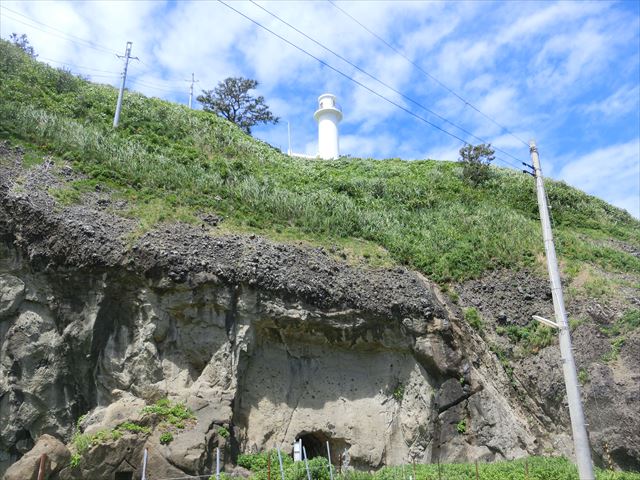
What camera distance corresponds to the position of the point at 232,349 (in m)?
18.0

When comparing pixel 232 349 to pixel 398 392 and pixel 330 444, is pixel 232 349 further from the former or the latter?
pixel 398 392

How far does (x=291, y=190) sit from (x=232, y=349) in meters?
13.4

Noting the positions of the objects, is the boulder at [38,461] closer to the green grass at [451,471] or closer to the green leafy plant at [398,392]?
the green grass at [451,471]

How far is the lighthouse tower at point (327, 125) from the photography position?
175 feet

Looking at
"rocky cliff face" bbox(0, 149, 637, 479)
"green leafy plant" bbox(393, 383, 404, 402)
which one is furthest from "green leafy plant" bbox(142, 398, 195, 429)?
"green leafy plant" bbox(393, 383, 404, 402)

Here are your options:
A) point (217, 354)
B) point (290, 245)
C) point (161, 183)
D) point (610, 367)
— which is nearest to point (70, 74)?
point (161, 183)

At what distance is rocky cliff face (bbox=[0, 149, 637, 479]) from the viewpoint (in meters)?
17.0

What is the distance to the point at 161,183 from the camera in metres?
23.7

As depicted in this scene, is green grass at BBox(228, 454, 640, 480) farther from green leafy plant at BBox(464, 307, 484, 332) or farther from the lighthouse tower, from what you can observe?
the lighthouse tower

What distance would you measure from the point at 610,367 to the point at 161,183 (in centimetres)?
1826

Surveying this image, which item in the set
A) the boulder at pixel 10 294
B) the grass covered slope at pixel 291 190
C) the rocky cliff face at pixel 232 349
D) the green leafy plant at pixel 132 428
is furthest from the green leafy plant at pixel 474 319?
the boulder at pixel 10 294

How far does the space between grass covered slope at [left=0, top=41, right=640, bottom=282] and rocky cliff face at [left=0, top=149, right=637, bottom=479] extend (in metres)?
2.03

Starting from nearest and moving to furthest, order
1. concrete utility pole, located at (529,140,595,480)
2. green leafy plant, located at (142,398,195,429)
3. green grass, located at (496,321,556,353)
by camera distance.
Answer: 1. concrete utility pole, located at (529,140,595,480)
2. green leafy plant, located at (142,398,195,429)
3. green grass, located at (496,321,556,353)

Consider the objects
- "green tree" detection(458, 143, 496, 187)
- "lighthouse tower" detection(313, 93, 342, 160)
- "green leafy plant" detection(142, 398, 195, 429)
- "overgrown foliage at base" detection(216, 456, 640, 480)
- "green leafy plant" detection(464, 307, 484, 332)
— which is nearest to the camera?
"overgrown foliage at base" detection(216, 456, 640, 480)
